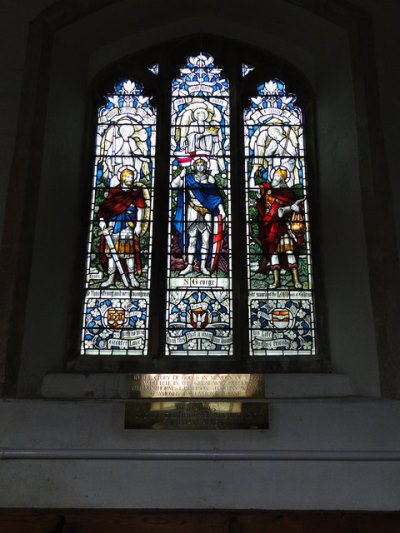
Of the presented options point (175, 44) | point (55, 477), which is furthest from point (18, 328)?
point (175, 44)

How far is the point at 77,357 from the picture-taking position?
3.58 m

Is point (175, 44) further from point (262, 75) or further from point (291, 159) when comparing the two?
point (291, 159)

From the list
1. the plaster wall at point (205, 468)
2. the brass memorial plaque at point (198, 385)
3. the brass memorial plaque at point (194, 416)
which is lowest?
the plaster wall at point (205, 468)

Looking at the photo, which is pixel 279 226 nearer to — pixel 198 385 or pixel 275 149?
pixel 275 149

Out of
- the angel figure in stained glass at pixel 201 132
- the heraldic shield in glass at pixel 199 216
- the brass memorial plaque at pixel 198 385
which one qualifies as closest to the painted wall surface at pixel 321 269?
the brass memorial plaque at pixel 198 385

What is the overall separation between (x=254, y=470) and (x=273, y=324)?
1199 millimetres

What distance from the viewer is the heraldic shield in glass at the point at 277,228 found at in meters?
3.67

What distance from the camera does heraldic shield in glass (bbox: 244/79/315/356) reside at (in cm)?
367

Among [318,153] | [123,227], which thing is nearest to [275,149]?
[318,153]

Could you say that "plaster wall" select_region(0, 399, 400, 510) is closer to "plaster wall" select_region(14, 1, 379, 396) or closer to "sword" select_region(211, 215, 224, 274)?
"plaster wall" select_region(14, 1, 379, 396)

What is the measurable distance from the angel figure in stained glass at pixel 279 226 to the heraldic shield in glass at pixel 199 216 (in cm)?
25

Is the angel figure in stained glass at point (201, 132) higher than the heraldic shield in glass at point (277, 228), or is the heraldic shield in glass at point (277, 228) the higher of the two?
the angel figure in stained glass at point (201, 132)

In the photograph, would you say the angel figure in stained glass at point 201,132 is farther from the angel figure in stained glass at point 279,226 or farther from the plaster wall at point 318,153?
the plaster wall at point 318,153

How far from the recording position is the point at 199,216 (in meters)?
3.97
